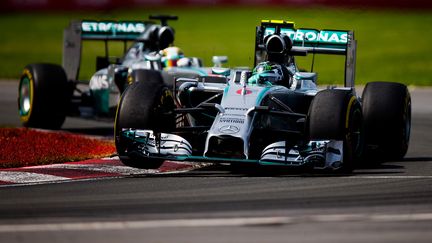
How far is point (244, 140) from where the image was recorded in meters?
13.5

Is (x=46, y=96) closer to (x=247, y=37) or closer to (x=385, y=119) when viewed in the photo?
(x=385, y=119)

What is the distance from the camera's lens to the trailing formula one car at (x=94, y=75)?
64.7 feet

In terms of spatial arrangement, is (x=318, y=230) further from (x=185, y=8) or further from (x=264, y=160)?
(x=185, y=8)

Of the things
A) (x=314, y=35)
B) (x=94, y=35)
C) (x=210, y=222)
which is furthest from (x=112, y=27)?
(x=210, y=222)

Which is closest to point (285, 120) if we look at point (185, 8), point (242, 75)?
point (242, 75)

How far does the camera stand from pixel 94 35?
21.3m

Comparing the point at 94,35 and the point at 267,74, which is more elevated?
the point at 94,35

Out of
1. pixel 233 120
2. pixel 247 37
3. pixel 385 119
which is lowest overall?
pixel 247 37

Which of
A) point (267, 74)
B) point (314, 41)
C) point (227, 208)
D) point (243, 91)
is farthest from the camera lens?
point (314, 41)

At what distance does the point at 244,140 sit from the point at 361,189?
5.10ft

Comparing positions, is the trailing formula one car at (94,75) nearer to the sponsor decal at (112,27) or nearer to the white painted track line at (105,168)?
the sponsor decal at (112,27)

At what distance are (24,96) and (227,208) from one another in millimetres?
9748

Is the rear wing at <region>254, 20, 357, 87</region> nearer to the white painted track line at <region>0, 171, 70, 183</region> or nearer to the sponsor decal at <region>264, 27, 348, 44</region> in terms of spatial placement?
the sponsor decal at <region>264, 27, 348, 44</region>

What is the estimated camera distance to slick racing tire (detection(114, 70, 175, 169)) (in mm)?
14141
